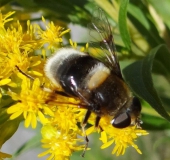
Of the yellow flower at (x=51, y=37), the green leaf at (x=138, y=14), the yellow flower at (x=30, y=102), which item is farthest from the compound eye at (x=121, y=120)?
the green leaf at (x=138, y=14)

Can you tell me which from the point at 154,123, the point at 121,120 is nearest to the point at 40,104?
the point at 121,120

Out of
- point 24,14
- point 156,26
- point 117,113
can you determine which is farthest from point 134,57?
point 24,14

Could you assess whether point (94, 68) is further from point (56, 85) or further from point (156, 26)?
point (156, 26)

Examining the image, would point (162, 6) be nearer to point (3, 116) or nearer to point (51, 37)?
point (51, 37)

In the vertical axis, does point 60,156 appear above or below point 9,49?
below

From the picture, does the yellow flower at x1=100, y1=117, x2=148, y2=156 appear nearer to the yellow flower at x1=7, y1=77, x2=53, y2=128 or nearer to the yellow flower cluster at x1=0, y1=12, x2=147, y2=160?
the yellow flower cluster at x1=0, y1=12, x2=147, y2=160
